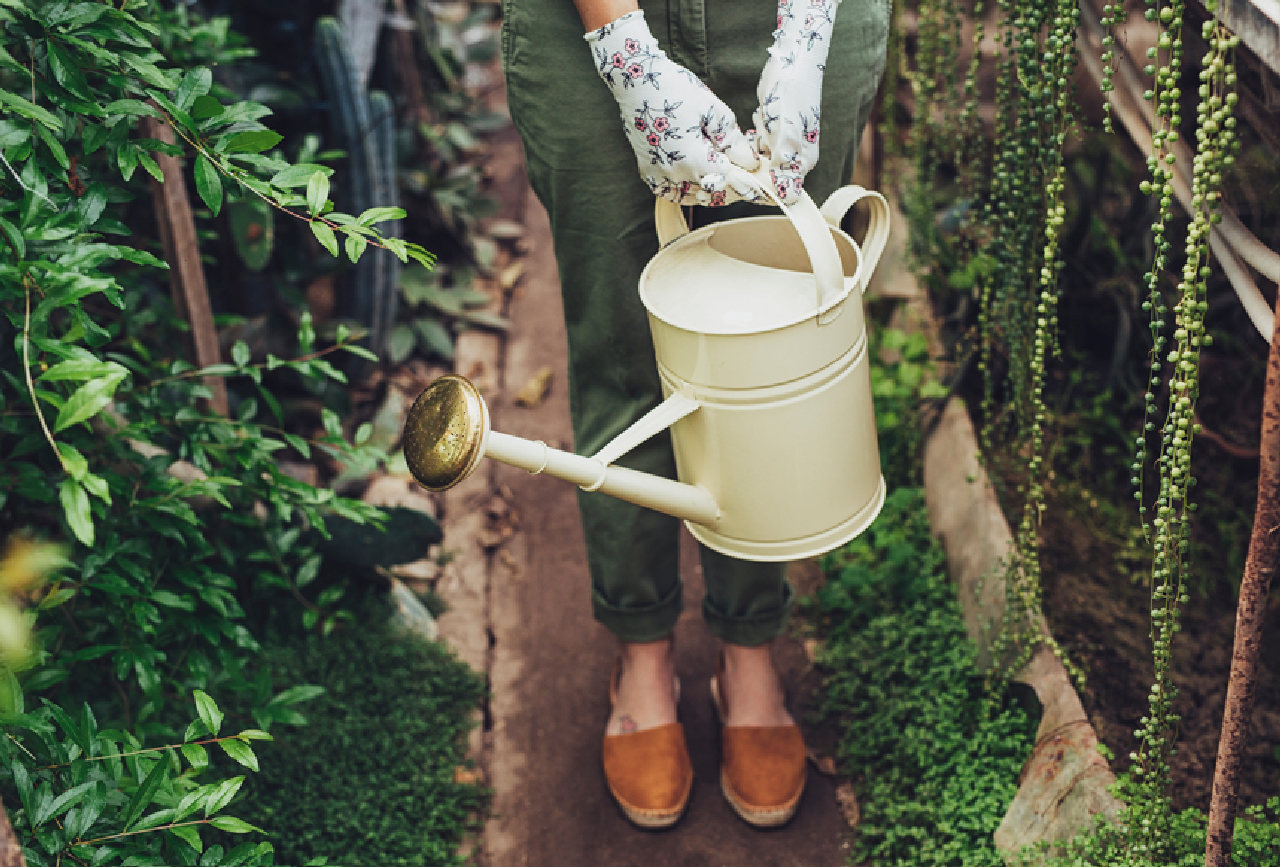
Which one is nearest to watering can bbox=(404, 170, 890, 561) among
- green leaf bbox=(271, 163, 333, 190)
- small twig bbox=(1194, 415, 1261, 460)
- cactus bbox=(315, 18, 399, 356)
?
green leaf bbox=(271, 163, 333, 190)

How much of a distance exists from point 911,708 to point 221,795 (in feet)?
3.82

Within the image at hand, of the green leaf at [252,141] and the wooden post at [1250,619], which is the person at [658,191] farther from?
the wooden post at [1250,619]

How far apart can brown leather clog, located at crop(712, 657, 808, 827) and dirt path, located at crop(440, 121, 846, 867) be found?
4 centimetres

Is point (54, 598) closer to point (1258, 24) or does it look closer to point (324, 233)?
point (324, 233)

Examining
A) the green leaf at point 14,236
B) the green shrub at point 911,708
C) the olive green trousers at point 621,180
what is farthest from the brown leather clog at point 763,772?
the green leaf at point 14,236

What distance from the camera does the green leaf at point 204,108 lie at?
4.38 ft

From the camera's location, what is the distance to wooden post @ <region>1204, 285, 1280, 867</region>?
1009 millimetres

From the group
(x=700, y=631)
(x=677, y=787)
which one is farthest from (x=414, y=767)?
(x=700, y=631)

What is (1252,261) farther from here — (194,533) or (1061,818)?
(194,533)

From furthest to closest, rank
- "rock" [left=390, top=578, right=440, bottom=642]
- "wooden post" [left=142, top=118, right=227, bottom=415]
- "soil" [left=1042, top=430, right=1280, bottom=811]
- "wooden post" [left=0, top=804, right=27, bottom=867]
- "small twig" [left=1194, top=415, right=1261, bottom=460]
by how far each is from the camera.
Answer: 1. "rock" [left=390, top=578, right=440, bottom=642]
2. "small twig" [left=1194, top=415, right=1261, bottom=460]
3. "wooden post" [left=142, top=118, right=227, bottom=415]
4. "soil" [left=1042, top=430, right=1280, bottom=811]
5. "wooden post" [left=0, top=804, right=27, bottom=867]

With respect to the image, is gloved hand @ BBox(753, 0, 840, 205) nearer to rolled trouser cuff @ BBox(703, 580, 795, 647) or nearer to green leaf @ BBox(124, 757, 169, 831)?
rolled trouser cuff @ BBox(703, 580, 795, 647)

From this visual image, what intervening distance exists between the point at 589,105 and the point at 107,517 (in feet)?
2.94

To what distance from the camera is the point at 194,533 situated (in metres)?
1.65

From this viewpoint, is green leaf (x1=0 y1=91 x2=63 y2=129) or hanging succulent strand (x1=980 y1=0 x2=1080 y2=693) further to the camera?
hanging succulent strand (x1=980 y1=0 x2=1080 y2=693)
